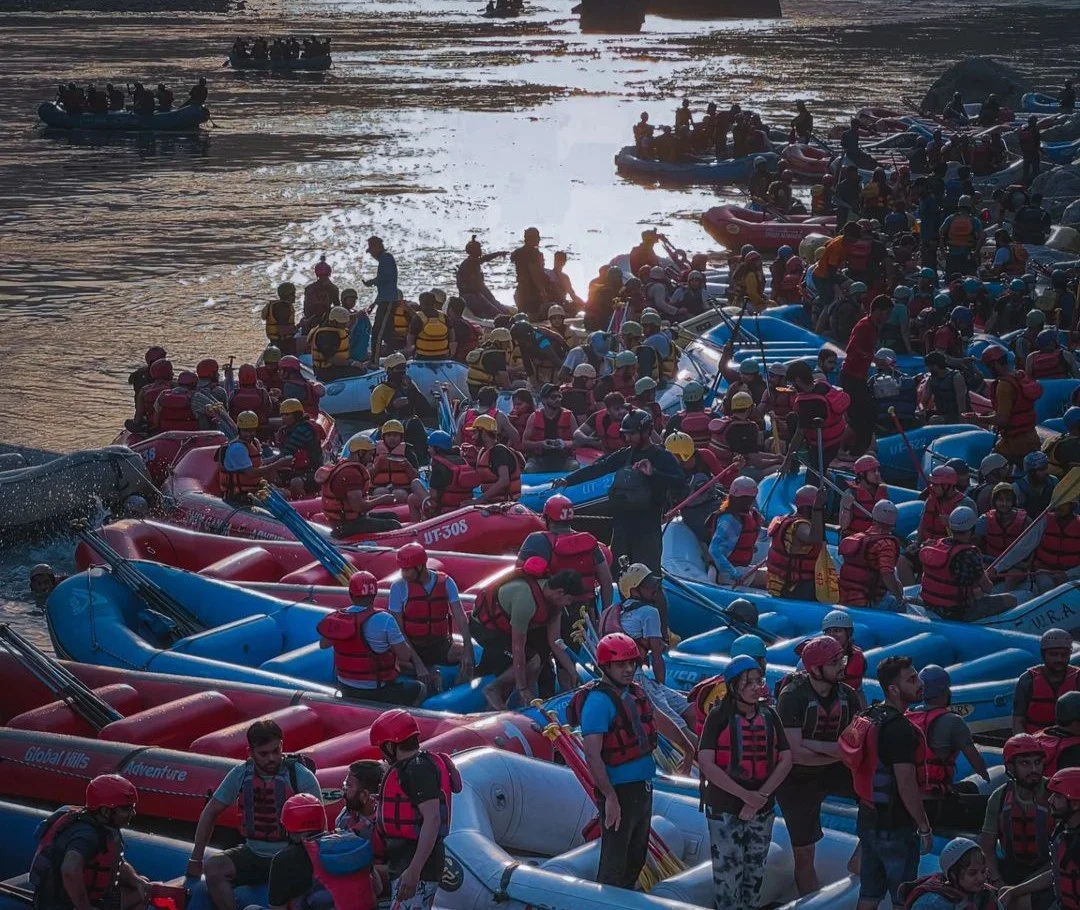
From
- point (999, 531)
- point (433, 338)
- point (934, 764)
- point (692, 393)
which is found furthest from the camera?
point (433, 338)

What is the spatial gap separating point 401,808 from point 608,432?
7.39 m

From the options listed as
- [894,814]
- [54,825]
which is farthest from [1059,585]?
[54,825]

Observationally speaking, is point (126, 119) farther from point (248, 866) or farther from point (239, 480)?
point (248, 866)

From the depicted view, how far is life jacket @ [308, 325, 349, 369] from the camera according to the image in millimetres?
16047

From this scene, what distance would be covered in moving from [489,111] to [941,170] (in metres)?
25.3

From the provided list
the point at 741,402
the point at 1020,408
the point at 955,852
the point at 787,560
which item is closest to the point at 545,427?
the point at 741,402

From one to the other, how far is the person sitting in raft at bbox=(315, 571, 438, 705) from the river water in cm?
415

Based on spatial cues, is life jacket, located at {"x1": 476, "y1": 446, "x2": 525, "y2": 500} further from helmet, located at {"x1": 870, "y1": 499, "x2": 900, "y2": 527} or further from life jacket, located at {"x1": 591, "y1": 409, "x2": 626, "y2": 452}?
helmet, located at {"x1": 870, "y1": 499, "x2": 900, "y2": 527}

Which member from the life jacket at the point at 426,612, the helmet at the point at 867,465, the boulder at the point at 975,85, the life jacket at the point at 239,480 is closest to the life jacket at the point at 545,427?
the life jacket at the point at 239,480

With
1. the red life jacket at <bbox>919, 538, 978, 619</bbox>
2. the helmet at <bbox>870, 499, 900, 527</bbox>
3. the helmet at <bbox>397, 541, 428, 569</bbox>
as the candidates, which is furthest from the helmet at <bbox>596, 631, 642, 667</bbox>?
the red life jacket at <bbox>919, 538, 978, 619</bbox>

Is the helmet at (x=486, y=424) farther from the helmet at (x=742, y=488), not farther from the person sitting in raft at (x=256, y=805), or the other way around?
the person sitting in raft at (x=256, y=805)

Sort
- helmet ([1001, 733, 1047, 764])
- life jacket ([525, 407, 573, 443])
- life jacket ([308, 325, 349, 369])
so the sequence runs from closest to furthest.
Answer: helmet ([1001, 733, 1047, 764]) < life jacket ([525, 407, 573, 443]) < life jacket ([308, 325, 349, 369])

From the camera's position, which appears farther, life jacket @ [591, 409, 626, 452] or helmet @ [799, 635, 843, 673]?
life jacket @ [591, 409, 626, 452]

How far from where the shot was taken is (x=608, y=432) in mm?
12930
